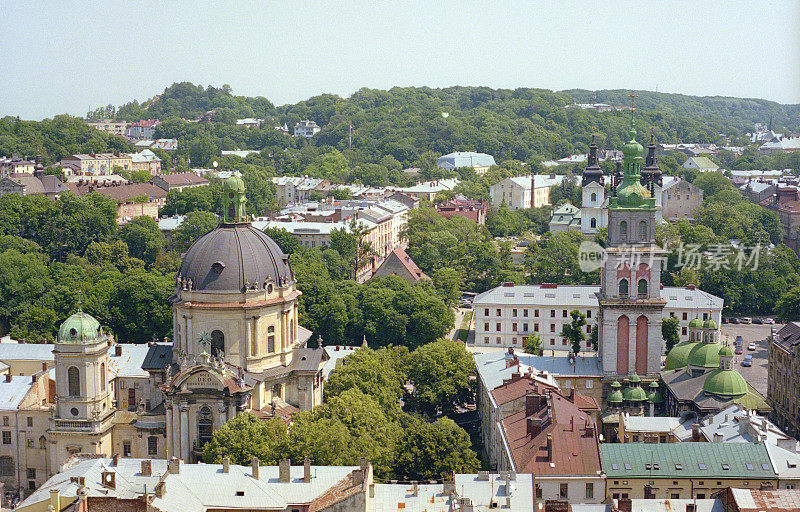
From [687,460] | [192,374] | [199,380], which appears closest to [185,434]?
[199,380]

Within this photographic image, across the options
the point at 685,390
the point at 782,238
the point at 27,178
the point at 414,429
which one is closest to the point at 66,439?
the point at 414,429

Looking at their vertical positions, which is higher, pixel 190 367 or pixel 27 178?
pixel 27 178

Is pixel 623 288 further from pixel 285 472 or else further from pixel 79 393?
pixel 79 393

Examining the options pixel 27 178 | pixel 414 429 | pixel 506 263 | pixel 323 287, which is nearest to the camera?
pixel 414 429

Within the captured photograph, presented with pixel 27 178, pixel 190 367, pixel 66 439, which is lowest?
pixel 66 439

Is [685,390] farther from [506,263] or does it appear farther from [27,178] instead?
[27,178]

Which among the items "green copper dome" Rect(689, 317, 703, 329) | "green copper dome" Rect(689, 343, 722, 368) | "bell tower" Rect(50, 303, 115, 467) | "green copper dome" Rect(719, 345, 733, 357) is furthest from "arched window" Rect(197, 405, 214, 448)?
"green copper dome" Rect(689, 317, 703, 329)

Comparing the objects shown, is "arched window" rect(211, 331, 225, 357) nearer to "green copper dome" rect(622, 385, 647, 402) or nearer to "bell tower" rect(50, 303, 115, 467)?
"bell tower" rect(50, 303, 115, 467)
